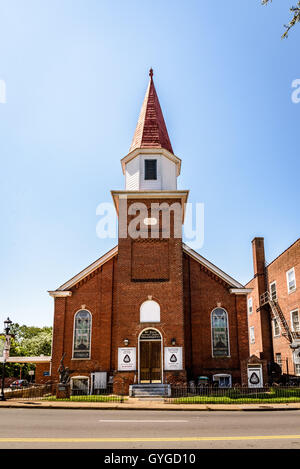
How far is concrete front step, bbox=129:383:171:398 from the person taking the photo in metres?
20.9

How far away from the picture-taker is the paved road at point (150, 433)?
Result: 8.10 m

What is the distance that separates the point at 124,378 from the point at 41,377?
8566 mm

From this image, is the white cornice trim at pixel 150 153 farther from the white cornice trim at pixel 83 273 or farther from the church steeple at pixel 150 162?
the white cornice trim at pixel 83 273

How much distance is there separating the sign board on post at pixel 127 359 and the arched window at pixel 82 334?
3.15 metres

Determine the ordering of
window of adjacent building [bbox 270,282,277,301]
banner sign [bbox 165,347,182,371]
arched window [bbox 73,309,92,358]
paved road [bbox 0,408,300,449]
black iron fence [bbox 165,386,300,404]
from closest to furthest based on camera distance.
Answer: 1. paved road [bbox 0,408,300,449]
2. black iron fence [bbox 165,386,300,404]
3. banner sign [bbox 165,347,182,371]
4. arched window [bbox 73,309,92,358]
5. window of adjacent building [bbox 270,282,277,301]

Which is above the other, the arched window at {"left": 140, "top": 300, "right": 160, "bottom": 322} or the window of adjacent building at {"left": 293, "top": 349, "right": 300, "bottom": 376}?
the arched window at {"left": 140, "top": 300, "right": 160, "bottom": 322}

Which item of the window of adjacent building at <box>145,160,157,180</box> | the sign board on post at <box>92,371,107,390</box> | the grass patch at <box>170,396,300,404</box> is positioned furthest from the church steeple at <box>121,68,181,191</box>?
the grass patch at <box>170,396,300,404</box>

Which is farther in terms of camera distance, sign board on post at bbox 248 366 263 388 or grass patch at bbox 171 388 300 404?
sign board on post at bbox 248 366 263 388

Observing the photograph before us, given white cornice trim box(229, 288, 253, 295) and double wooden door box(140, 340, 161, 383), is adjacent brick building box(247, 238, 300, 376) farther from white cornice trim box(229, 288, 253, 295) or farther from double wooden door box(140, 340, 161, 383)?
double wooden door box(140, 340, 161, 383)

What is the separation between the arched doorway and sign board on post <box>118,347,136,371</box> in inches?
27.0

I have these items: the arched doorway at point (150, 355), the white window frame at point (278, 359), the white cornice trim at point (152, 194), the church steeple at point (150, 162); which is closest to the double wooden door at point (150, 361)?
the arched doorway at point (150, 355)
